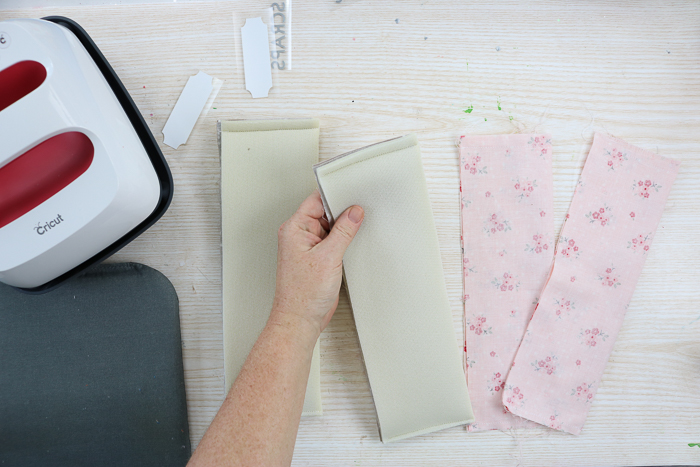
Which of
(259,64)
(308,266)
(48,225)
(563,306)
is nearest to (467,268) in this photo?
(563,306)

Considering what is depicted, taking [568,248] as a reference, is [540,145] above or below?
above

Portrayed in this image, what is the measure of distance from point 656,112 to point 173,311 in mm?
917

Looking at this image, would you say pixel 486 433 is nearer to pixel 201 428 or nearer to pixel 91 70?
pixel 201 428

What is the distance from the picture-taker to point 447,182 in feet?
2.27

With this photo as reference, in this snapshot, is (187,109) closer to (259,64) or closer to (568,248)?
(259,64)

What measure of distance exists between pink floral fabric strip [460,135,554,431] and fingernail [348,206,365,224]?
0.21m

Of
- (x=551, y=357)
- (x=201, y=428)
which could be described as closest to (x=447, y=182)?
(x=551, y=357)

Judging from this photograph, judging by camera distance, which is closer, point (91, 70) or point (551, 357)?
point (91, 70)

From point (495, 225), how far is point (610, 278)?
222 mm

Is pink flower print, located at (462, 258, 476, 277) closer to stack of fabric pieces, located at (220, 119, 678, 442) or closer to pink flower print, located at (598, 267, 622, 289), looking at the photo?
stack of fabric pieces, located at (220, 119, 678, 442)

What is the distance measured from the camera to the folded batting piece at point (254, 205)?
65cm

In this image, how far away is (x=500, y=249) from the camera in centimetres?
69

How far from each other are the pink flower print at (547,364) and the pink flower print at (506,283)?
0.13m

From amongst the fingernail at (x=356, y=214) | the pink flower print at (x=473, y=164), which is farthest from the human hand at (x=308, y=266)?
the pink flower print at (x=473, y=164)
